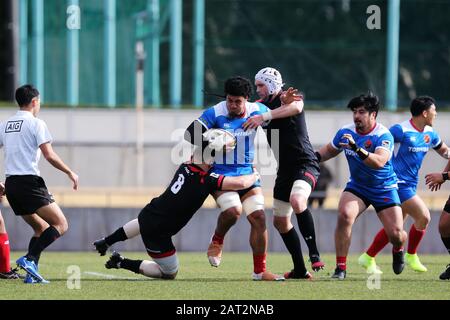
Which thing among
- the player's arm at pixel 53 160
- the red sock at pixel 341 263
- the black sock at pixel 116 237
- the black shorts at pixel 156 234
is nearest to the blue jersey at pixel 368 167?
the red sock at pixel 341 263

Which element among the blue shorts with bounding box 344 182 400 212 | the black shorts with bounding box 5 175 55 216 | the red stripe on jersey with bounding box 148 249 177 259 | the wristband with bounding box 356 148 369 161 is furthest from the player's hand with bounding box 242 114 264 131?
the black shorts with bounding box 5 175 55 216

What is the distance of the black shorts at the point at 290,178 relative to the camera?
12008 millimetres

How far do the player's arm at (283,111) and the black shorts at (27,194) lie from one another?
206 centimetres

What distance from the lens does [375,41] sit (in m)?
32.2

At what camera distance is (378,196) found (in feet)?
39.7

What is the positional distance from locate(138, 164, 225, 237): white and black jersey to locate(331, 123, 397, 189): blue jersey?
1.61m

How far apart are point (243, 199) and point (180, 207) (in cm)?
76

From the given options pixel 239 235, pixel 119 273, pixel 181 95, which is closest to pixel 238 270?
pixel 119 273

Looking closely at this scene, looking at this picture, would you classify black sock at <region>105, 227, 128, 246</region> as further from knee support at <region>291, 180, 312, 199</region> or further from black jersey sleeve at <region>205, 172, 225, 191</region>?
knee support at <region>291, 180, 312, 199</region>

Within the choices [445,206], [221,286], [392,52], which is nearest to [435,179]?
[445,206]

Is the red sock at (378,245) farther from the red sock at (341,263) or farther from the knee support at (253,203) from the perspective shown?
the knee support at (253,203)

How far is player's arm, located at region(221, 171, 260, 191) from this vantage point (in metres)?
11.3

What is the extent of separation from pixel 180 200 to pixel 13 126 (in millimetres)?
1765
